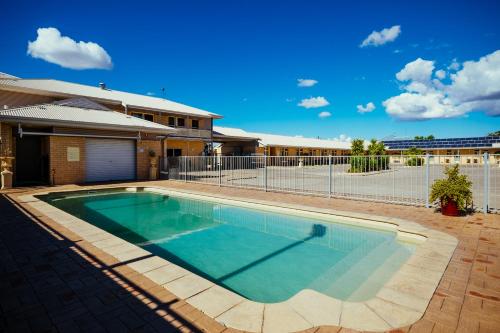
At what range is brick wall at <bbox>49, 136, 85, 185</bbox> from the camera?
47.1 feet

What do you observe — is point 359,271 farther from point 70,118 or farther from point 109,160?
point 109,160

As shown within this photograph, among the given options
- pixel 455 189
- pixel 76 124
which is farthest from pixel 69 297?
pixel 76 124

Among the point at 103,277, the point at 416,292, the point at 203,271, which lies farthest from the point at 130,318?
the point at 416,292

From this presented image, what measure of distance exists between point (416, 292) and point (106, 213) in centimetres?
937

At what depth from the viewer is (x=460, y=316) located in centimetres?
280

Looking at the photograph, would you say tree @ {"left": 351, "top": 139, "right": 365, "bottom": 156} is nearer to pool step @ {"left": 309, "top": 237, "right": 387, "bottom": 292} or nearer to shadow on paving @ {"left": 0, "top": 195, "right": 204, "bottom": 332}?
pool step @ {"left": 309, "top": 237, "right": 387, "bottom": 292}

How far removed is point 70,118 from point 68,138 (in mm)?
1295

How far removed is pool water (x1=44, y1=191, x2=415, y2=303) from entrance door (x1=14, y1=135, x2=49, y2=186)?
834 centimetres

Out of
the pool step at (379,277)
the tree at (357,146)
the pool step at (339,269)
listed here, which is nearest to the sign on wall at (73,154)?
the pool step at (339,269)

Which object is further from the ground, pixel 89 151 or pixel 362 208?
pixel 89 151

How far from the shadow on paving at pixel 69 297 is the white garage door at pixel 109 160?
40.8 feet

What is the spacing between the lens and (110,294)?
3199 millimetres

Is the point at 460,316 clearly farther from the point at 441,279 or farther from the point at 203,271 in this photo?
the point at 203,271

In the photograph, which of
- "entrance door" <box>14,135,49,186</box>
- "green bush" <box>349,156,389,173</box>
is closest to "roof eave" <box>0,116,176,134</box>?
"entrance door" <box>14,135,49,186</box>
